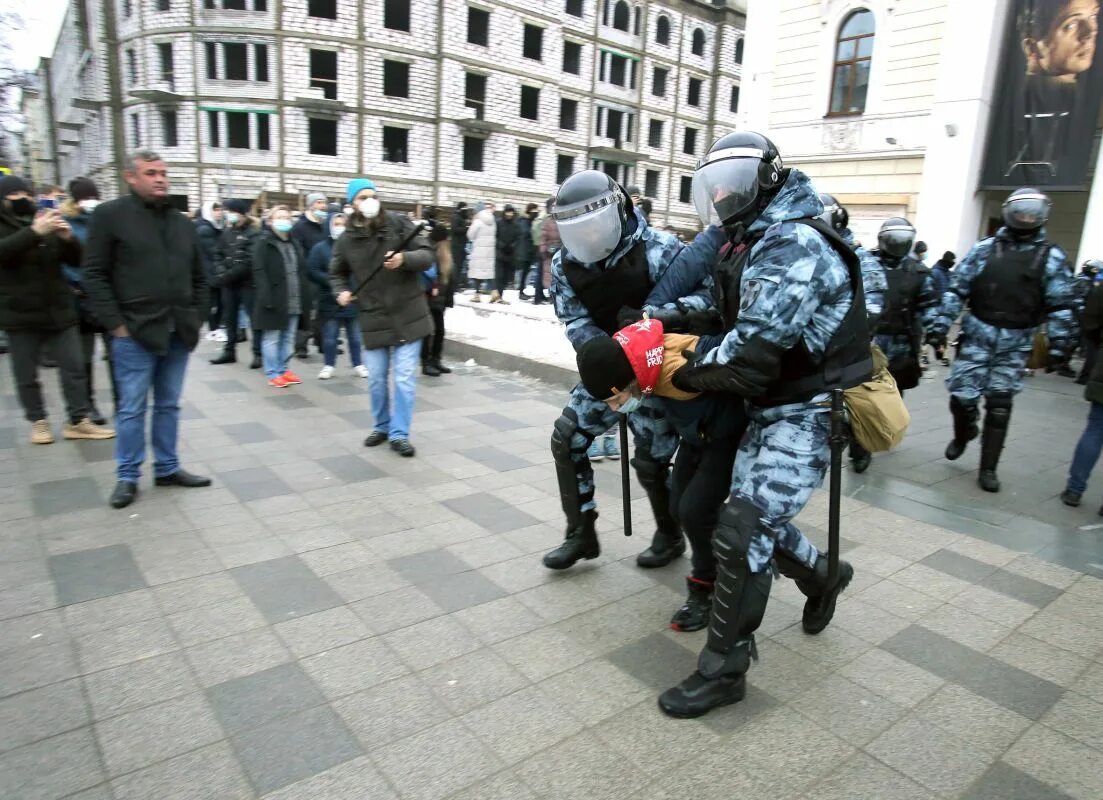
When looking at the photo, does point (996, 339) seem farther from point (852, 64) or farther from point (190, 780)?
point (852, 64)

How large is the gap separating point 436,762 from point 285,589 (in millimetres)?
1484

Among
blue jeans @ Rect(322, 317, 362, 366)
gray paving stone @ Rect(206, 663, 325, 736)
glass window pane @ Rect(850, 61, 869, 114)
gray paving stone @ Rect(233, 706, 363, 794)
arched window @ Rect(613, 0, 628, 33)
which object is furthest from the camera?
arched window @ Rect(613, 0, 628, 33)

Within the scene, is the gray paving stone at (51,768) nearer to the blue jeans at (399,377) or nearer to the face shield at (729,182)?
the face shield at (729,182)

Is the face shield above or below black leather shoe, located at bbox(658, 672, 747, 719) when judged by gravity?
above

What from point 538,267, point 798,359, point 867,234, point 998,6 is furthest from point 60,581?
point 998,6

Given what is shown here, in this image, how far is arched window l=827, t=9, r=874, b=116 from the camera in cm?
1644

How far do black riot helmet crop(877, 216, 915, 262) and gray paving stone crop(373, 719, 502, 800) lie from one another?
4.96 m

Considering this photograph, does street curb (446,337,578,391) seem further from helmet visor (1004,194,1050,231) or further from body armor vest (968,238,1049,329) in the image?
helmet visor (1004,194,1050,231)

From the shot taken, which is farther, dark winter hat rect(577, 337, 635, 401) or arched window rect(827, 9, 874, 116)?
arched window rect(827, 9, 874, 116)

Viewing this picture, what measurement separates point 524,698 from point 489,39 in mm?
38585

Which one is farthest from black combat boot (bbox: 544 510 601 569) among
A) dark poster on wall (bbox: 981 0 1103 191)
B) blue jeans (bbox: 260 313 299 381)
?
dark poster on wall (bbox: 981 0 1103 191)


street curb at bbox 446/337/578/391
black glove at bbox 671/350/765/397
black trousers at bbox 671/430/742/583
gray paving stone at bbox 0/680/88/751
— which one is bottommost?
gray paving stone at bbox 0/680/88/751

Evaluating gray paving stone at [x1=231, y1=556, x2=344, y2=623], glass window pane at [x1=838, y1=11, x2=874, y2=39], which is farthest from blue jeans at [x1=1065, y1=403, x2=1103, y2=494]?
glass window pane at [x1=838, y1=11, x2=874, y2=39]

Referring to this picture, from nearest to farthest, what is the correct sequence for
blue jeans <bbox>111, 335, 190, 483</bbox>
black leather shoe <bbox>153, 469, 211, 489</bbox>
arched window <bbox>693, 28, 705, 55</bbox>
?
blue jeans <bbox>111, 335, 190, 483</bbox> < black leather shoe <bbox>153, 469, 211, 489</bbox> < arched window <bbox>693, 28, 705, 55</bbox>
